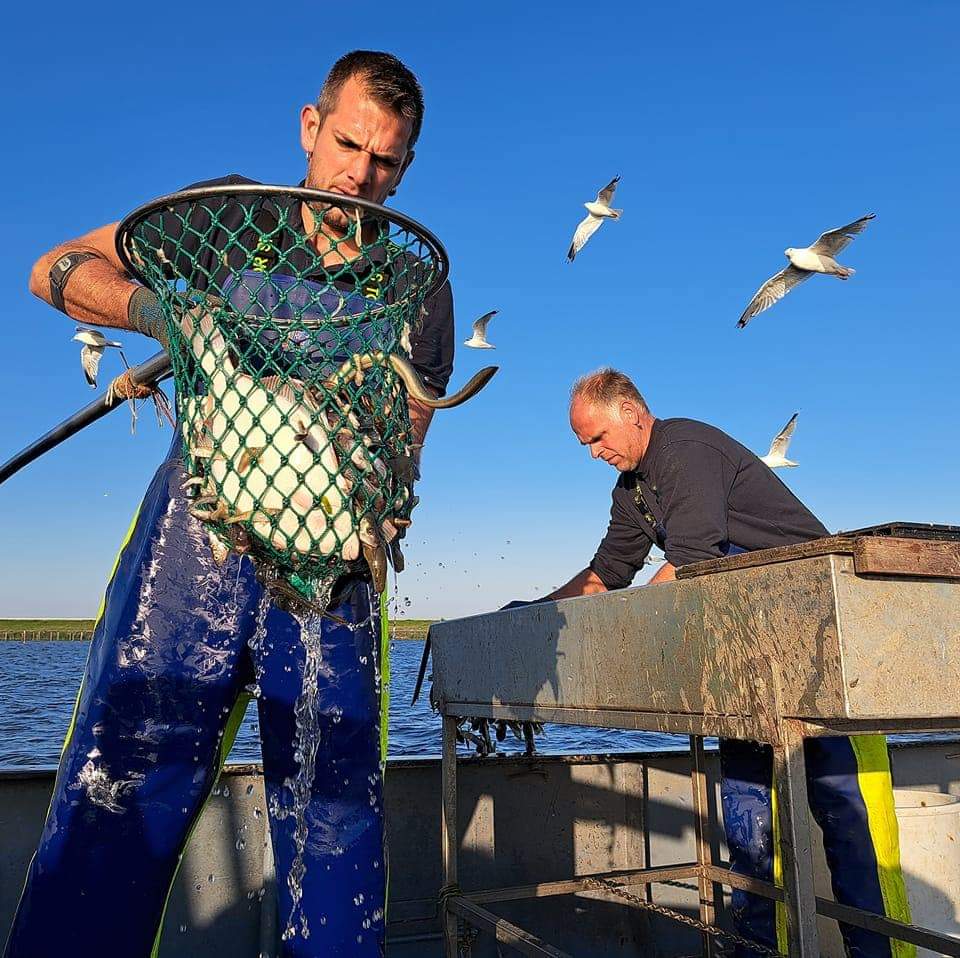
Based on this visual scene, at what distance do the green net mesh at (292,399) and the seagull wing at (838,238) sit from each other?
9274 mm

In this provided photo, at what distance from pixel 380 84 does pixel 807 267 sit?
9278mm

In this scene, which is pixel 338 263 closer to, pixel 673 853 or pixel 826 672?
pixel 826 672

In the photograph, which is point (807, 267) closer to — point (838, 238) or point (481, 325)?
point (838, 238)

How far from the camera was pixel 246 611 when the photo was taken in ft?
5.96

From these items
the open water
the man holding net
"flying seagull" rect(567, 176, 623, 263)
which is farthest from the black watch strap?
"flying seagull" rect(567, 176, 623, 263)

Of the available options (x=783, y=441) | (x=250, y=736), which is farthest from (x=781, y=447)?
(x=250, y=736)

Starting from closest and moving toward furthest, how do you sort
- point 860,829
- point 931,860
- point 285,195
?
point 285,195
point 860,829
point 931,860

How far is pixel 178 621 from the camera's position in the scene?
5.82ft

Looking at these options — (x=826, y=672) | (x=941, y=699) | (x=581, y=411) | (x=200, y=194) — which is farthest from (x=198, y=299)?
(x=581, y=411)

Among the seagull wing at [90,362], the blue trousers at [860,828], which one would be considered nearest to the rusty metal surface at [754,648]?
the blue trousers at [860,828]

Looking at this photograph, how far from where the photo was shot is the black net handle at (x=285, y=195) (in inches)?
53.8

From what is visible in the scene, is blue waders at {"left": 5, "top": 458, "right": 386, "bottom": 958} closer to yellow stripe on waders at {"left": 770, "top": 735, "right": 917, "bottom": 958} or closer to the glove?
the glove

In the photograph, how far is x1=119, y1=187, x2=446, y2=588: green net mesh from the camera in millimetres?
1448

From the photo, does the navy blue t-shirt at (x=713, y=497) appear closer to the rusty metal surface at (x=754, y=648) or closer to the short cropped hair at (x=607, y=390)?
the short cropped hair at (x=607, y=390)
